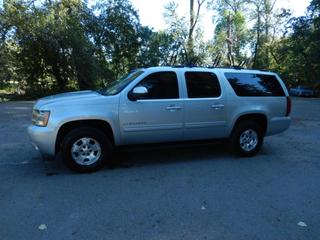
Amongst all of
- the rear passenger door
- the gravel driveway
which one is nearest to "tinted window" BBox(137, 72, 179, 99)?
the rear passenger door

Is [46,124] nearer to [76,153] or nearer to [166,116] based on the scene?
[76,153]

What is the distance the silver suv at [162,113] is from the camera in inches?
217

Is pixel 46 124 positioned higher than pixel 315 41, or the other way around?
pixel 315 41

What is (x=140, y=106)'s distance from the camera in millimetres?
5820

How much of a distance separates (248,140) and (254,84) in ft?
3.94

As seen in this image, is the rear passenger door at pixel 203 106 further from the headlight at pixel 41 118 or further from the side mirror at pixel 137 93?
the headlight at pixel 41 118

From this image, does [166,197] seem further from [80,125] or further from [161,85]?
[161,85]

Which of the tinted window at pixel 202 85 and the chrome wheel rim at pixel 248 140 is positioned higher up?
the tinted window at pixel 202 85

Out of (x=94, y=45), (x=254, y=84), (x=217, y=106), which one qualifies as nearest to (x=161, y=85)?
(x=217, y=106)

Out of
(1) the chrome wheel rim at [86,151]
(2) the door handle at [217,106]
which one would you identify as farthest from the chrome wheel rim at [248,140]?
(1) the chrome wheel rim at [86,151]

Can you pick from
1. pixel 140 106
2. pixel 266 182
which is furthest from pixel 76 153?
pixel 266 182

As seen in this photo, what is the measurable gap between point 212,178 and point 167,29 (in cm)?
3736

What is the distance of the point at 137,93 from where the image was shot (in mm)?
5727

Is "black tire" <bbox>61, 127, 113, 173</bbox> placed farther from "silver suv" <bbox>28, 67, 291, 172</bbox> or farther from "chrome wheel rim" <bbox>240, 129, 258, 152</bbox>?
"chrome wheel rim" <bbox>240, 129, 258, 152</bbox>
